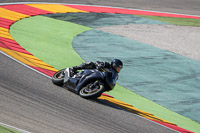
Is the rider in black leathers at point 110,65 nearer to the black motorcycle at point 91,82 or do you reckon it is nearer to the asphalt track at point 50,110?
the black motorcycle at point 91,82

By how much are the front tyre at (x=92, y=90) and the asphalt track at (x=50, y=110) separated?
0.53 feet

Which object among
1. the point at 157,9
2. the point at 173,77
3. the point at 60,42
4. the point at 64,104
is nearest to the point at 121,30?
the point at 60,42

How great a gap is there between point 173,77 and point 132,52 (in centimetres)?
288

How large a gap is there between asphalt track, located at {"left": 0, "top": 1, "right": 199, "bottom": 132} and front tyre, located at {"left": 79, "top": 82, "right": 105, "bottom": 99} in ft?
0.53

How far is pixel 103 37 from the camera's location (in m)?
19.3

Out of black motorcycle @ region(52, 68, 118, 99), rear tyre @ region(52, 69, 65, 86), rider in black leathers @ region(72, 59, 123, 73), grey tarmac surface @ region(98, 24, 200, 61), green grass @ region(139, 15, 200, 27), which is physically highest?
rider in black leathers @ region(72, 59, 123, 73)

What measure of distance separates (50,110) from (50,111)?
72mm

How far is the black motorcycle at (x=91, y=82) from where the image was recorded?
33.8 feet

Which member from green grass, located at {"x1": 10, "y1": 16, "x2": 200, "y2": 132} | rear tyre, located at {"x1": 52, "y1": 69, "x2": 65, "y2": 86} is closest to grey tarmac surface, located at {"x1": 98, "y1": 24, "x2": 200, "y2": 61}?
green grass, located at {"x1": 10, "y1": 16, "x2": 200, "y2": 132}

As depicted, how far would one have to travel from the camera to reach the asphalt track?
7.74 metres

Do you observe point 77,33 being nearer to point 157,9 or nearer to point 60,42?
point 60,42

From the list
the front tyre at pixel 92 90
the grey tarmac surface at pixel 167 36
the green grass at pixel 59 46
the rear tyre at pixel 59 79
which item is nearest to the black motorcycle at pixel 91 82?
the front tyre at pixel 92 90

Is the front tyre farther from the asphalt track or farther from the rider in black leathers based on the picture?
the rider in black leathers

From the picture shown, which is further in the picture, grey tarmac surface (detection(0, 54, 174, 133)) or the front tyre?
the front tyre
